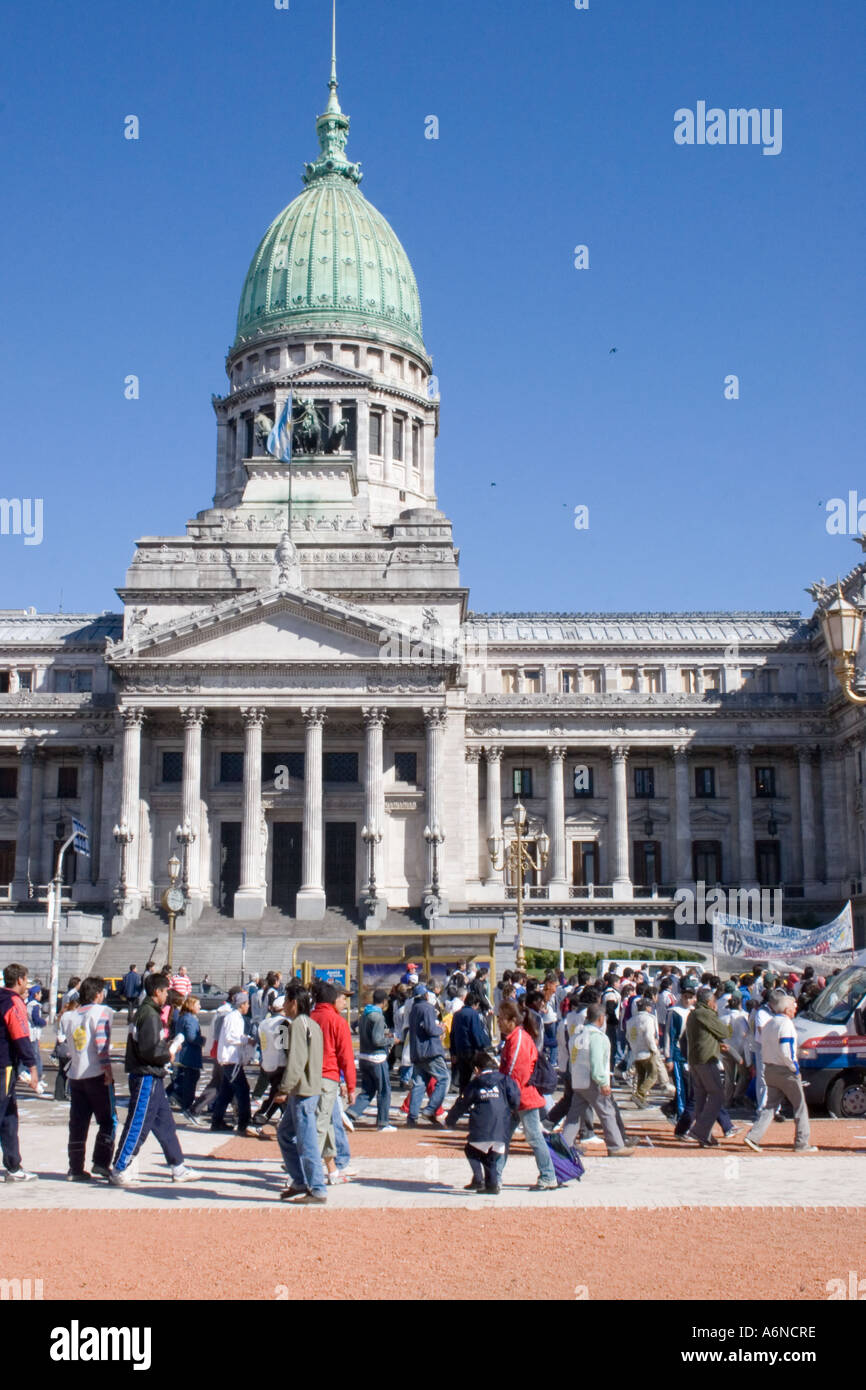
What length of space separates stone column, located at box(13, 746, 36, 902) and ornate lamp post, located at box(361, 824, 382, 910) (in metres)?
19.0

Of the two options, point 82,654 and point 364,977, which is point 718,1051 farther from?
point 82,654

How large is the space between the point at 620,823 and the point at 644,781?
388cm

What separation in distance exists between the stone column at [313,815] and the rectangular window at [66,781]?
15.9m

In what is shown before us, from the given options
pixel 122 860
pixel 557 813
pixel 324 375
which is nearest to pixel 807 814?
pixel 557 813

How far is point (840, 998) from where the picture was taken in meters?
25.0

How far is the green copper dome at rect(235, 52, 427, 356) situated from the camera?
87438 millimetres

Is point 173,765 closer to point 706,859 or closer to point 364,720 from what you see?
point 364,720

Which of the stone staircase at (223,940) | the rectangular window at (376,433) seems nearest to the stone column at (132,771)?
the stone staircase at (223,940)

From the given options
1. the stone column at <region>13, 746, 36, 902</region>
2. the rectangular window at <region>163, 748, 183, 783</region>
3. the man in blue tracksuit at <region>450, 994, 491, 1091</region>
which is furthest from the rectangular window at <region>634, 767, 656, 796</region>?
the man in blue tracksuit at <region>450, 994, 491, 1091</region>

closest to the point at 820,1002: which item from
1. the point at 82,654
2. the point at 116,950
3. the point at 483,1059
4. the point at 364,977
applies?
the point at 483,1059

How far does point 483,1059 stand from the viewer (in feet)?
55.3

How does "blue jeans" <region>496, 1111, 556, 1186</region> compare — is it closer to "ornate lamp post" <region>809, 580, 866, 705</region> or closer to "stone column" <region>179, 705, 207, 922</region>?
"ornate lamp post" <region>809, 580, 866, 705</region>
